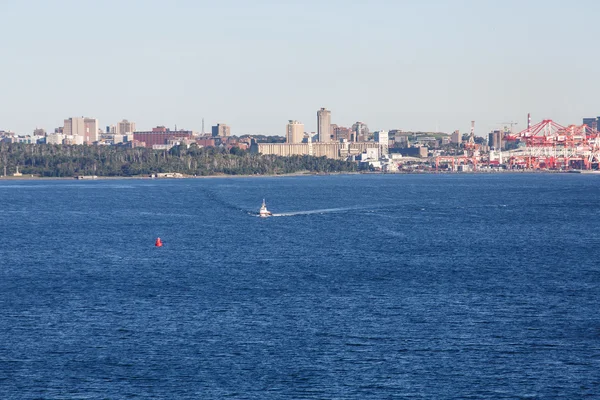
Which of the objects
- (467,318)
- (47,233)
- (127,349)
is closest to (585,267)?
(467,318)

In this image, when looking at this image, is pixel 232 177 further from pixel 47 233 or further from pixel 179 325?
pixel 179 325

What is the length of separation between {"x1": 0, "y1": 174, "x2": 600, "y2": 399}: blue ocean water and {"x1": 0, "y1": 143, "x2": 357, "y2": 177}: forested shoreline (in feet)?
363

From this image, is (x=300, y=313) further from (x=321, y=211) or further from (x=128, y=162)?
(x=128, y=162)

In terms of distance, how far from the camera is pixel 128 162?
559 ft

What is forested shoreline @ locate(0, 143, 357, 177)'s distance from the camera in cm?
16475

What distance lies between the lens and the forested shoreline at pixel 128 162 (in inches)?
6486

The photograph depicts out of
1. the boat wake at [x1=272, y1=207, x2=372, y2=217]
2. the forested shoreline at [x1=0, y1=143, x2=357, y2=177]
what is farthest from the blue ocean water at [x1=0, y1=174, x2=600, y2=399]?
the forested shoreline at [x1=0, y1=143, x2=357, y2=177]

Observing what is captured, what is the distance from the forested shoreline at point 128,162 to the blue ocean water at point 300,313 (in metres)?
111

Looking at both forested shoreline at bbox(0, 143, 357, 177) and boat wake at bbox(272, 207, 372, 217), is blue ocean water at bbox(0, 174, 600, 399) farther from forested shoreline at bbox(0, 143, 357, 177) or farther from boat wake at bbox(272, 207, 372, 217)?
forested shoreline at bbox(0, 143, 357, 177)

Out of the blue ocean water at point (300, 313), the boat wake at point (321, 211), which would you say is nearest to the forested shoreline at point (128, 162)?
the boat wake at point (321, 211)

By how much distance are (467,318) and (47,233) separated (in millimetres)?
31200

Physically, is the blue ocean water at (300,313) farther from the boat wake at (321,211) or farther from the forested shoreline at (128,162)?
the forested shoreline at (128,162)

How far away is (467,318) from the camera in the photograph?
28344mm

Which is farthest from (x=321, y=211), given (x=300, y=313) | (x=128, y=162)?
(x=128, y=162)
